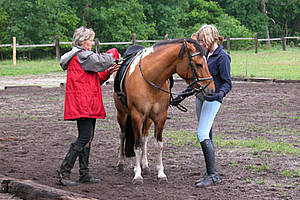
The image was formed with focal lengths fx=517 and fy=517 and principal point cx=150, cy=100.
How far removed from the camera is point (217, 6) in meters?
47.2

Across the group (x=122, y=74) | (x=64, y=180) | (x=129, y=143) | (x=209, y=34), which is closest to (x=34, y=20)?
(x=129, y=143)

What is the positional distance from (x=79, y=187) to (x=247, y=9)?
46667 mm

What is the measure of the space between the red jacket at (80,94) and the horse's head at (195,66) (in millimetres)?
1058

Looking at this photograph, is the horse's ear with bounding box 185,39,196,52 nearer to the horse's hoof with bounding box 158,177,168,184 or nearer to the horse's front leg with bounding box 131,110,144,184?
the horse's front leg with bounding box 131,110,144,184

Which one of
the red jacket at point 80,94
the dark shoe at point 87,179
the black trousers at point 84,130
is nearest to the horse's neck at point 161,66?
the red jacket at point 80,94

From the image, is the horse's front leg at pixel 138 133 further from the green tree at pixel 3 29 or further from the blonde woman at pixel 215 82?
the green tree at pixel 3 29

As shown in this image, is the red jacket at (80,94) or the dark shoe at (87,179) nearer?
the red jacket at (80,94)

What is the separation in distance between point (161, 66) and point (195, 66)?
50cm

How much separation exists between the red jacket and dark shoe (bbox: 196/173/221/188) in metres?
1.42

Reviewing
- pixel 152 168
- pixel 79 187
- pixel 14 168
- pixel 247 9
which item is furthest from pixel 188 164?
pixel 247 9

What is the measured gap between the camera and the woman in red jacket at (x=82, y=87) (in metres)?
5.89

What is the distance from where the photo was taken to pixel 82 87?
233 inches

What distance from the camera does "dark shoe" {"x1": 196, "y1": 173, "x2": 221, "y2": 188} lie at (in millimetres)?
5933

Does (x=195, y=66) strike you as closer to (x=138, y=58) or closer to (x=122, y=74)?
(x=138, y=58)
